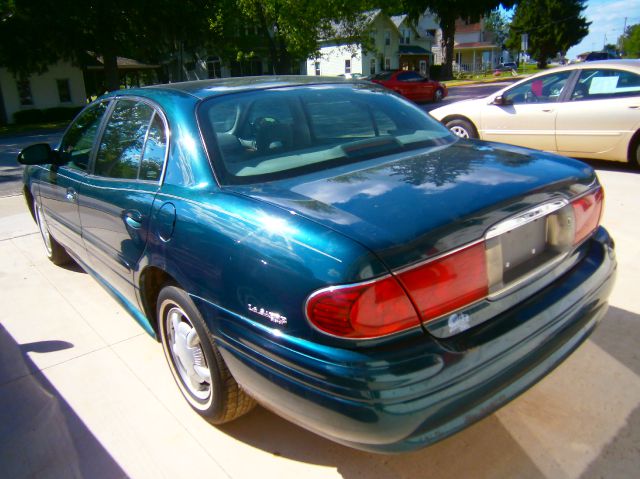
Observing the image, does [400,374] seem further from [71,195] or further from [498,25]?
[498,25]

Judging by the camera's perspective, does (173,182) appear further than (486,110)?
No

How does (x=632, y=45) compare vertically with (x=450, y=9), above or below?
below

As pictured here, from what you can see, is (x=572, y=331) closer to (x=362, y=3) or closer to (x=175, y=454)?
(x=175, y=454)

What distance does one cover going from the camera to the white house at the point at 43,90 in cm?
2575

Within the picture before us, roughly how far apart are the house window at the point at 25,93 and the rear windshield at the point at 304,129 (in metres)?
28.7

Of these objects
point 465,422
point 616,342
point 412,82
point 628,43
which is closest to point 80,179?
point 465,422

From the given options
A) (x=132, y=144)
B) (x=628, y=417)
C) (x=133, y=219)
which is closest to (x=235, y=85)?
(x=132, y=144)

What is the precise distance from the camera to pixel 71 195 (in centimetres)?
350

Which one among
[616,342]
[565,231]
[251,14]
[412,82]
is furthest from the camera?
[251,14]

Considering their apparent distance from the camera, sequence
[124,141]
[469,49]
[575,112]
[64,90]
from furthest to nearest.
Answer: [469,49] → [64,90] → [575,112] → [124,141]

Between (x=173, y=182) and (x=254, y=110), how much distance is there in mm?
615

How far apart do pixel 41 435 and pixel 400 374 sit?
1942 millimetres

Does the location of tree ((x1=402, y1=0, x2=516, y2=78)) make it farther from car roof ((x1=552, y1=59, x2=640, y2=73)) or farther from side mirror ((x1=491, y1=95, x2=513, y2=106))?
car roof ((x1=552, y1=59, x2=640, y2=73))

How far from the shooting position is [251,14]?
1166 inches
